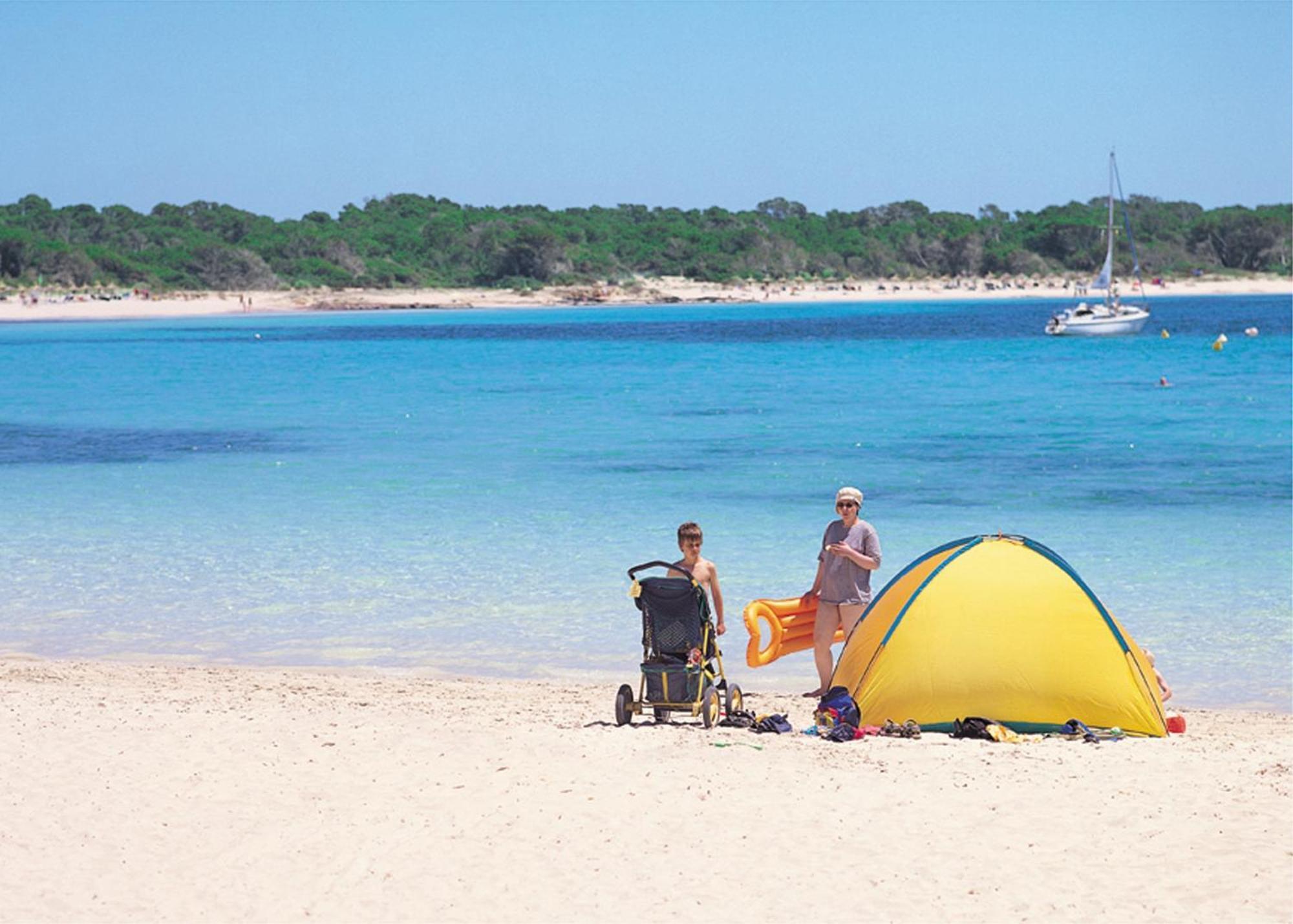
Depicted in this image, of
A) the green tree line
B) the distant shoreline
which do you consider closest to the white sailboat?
the distant shoreline

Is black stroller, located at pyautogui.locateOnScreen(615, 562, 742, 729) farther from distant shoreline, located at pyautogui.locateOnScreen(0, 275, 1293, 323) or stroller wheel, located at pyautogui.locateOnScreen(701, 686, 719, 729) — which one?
distant shoreline, located at pyautogui.locateOnScreen(0, 275, 1293, 323)

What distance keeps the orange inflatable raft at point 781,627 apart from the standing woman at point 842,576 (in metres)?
0.19

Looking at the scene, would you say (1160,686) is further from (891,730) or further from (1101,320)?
(1101,320)

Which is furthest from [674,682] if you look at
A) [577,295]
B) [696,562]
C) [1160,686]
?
[577,295]

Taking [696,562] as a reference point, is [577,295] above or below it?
above

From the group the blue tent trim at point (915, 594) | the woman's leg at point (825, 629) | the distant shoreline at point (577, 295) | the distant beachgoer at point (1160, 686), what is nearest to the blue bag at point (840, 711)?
the blue tent trim at point (915, 594)

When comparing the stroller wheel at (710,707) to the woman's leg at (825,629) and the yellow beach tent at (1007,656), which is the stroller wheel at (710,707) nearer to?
the yellow beach tent at (1007,656)

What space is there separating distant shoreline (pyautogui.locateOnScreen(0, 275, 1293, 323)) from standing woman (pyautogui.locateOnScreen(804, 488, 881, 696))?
95206 mm

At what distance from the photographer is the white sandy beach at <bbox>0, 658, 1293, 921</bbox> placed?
5.82m

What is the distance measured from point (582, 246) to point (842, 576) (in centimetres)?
13064

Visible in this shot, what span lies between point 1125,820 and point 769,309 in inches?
4333

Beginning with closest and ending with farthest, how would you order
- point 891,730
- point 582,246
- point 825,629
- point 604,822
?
1. point 604,822
2. point 891,730
3. point 825,629
4. point 582,246

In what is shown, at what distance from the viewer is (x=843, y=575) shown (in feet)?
29.9

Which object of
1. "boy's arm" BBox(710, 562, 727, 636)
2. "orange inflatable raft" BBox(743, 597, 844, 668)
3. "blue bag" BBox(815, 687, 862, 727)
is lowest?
"blue bag" BBox(815, 687, 862, 727)
